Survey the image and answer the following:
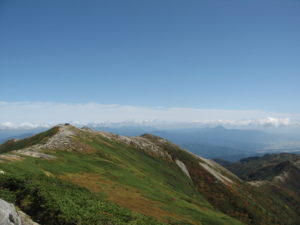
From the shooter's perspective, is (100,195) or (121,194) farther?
(121,194)

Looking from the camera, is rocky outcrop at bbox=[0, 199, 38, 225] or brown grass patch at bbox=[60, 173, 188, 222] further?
brown grass patch at bbox=[60, 173, 188, 222]

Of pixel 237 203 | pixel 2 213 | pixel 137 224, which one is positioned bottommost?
pixel 237 203

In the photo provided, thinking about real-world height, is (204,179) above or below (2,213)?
below

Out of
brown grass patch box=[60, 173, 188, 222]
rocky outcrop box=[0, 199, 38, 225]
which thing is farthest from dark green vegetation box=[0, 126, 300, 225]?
rocky outcrop box=[0, 199, 38, 225]

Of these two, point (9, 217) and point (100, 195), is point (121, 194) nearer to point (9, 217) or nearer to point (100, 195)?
point (100, 195)

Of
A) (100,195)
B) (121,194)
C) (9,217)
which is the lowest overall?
(121,194)

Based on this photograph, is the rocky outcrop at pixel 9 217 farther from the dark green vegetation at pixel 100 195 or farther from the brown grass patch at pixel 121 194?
the brown grass patch at pixel 121 194

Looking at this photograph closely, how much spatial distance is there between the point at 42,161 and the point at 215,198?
66.5 metres

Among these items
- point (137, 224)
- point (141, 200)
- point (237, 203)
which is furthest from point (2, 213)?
point (237, 203)

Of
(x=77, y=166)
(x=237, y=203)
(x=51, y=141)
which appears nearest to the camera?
(x=77, y=166)

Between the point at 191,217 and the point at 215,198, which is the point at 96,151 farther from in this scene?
the point at 215,198

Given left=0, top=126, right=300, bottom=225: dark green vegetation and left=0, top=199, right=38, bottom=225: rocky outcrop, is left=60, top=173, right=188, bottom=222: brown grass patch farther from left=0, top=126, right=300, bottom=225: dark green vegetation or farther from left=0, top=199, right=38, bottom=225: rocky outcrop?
left=0, top=199, right=38, bottom=225: rocky outcrop

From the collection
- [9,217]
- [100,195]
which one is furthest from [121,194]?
[9,217]

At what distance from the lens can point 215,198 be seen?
8044 centimetres
